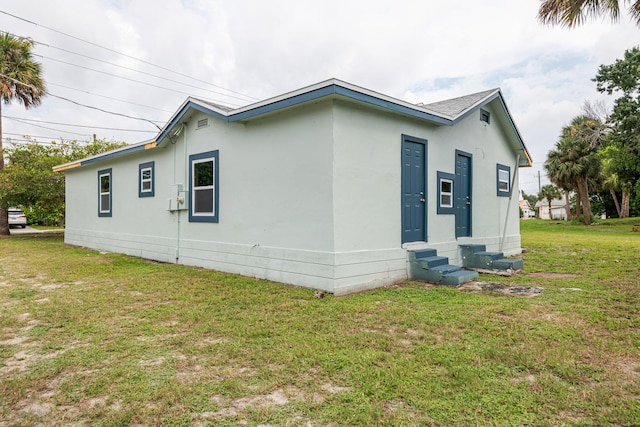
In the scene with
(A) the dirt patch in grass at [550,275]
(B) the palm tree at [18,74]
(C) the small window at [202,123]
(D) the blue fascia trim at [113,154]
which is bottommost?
(A) the dirt patch in grass at [550,275]

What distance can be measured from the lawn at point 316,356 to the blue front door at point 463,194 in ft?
9.19

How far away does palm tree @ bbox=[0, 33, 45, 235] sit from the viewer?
1575 cm

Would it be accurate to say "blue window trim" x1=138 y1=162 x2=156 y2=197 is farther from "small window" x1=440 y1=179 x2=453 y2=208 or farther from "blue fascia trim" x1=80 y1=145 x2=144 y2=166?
"small window" x1=440 y1=179 x2=453 y2=208

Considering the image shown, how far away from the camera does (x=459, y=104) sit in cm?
871

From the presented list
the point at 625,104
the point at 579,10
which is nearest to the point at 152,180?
the point at 579,10

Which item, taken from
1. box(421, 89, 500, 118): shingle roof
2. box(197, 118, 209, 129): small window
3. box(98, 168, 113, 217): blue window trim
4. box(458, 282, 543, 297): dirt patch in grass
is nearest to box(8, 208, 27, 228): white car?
box(98, 168, 113, 217): blue window trim

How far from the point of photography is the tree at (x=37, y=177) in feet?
46.7

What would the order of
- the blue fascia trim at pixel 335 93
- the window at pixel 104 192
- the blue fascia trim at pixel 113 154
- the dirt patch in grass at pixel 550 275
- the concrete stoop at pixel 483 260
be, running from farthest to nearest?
the window at pixel 104 192 < the blue fascia trim at pixel 113 154 < the concrete stoop at pixel 483 260 < the dirt patch in grass at pixel 550 275 < the blue fascia trim at pixel 335 93

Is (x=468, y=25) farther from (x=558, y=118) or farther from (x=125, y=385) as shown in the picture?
(x=558, y=118)

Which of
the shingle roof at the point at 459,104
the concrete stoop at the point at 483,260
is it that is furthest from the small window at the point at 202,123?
the concrete stoop at the point at 483,260

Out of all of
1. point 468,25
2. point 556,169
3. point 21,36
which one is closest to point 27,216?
point 21,36

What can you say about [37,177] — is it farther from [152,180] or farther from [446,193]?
[446,193]

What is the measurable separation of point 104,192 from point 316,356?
11159 mm

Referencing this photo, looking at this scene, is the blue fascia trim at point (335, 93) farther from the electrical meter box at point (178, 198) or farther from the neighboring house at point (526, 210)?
the neighboring house at point (526, 210)
